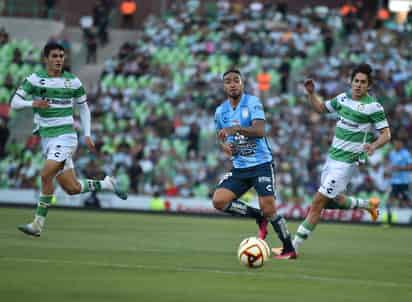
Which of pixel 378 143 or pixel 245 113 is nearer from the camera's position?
pixel 245 113

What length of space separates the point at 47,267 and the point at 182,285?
6.07 ft

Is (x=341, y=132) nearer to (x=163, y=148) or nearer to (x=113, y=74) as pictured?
(x=163, y=148)

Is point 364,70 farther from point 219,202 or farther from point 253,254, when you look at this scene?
point 253,254

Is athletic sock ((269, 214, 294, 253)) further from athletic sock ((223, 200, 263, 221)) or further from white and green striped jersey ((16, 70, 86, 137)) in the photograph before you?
white and green striped jersey ((16, 70, 86, 137))

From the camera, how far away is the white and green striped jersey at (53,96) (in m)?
15.8

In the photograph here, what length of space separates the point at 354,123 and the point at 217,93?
17999 millimetres

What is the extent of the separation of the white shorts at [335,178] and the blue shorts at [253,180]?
1.00 metres

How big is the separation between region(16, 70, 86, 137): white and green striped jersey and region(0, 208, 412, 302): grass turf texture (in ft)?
5.22

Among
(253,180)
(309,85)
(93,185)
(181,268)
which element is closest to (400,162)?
(93,185)

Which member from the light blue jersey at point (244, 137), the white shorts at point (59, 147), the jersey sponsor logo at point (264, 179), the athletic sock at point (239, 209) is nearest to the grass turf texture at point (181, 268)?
the athletic sock at point (239, 209)

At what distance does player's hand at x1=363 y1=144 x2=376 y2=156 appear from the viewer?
14.5m

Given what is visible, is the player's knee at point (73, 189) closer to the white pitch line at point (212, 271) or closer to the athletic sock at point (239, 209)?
the athletic sock at point (239, 209)

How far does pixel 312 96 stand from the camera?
48.4 ft

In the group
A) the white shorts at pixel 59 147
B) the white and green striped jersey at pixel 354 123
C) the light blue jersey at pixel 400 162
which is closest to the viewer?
the white and green striped jersey at pixel 354 123
